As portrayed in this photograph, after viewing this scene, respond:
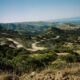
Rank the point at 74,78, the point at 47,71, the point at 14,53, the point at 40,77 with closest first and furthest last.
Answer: the point at 74,78
the point at 40,77
the point at 47,71
the point at 14,53

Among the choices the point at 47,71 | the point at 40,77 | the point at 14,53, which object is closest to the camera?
the point at 40,77

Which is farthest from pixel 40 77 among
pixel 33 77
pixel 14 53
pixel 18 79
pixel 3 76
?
pixel 14 53

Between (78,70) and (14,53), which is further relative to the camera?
(14,53)

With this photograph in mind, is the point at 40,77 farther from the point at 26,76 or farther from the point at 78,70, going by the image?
the point at 78,70

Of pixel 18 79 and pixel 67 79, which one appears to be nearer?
pixel 67 79

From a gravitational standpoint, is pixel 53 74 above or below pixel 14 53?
above

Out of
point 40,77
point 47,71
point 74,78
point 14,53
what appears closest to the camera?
point 74,78

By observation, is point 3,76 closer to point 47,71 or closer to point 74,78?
point 47,71

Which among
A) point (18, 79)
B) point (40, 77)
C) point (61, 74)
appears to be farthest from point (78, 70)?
point (18, 79)

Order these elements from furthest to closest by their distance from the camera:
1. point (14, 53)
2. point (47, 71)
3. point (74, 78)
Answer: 1. point (14, 53)
2. point (47, 71)
3. point (74, 78)
